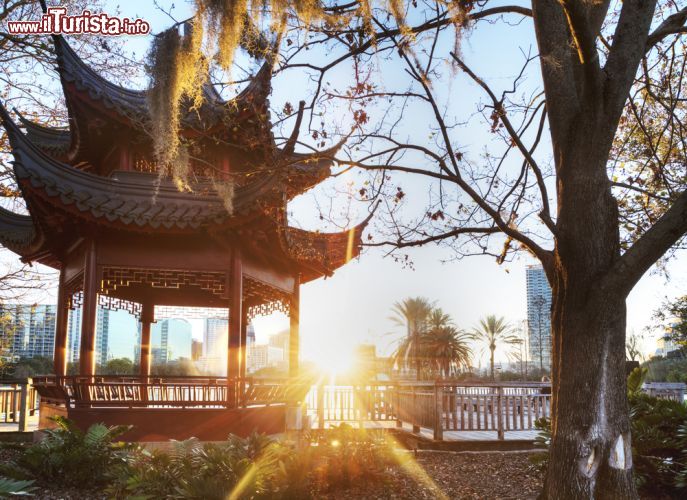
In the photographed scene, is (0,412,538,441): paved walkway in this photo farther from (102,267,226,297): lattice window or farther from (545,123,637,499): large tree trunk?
(545,123,637,499): large tree trunk

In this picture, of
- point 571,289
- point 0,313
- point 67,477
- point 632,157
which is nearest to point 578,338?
point 571,289

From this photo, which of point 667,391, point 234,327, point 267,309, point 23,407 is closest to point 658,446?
point 234,327

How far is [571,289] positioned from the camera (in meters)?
5.54

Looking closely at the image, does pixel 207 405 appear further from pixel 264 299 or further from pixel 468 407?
pixel 468 407

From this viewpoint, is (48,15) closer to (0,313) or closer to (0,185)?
(0,185)

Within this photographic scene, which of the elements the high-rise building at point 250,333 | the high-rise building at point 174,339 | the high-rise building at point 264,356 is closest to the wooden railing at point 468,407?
the high-rise building at point 250,333

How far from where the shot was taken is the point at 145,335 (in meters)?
16.0

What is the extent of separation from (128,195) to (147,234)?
0.87 m

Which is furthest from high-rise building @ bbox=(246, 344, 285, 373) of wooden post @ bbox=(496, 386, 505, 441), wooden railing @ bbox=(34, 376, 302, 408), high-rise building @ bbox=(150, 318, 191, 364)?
wooden railing @ bbox=(34, 376, 302, 408)

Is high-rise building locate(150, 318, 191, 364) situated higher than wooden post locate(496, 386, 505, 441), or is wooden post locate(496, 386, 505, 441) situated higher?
high-rise building locate(150, 318, 191, 364)

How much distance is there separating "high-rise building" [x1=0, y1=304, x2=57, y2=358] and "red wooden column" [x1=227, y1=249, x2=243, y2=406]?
688cm

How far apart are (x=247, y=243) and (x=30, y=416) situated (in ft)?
35.9

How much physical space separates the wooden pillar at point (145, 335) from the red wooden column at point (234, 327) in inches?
207

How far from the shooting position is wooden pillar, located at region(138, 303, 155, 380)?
16016 millimetres
